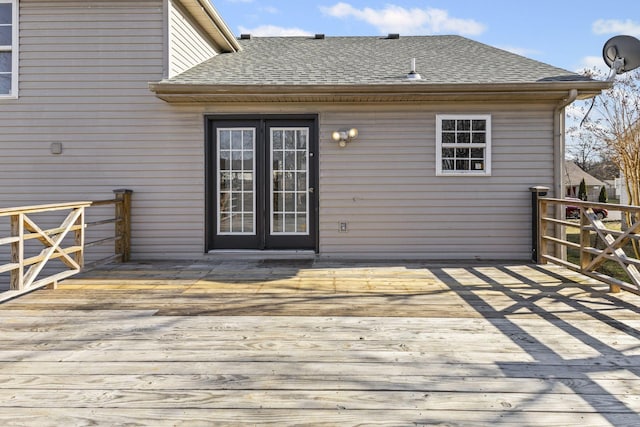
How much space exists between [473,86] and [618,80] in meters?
7.15

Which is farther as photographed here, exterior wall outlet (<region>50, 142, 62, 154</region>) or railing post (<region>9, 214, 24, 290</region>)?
exterior wall outlet (<region>50, 142, 62, 154</region>)

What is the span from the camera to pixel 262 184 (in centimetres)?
629

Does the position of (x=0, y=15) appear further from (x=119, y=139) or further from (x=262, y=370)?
(x=262, y=370)

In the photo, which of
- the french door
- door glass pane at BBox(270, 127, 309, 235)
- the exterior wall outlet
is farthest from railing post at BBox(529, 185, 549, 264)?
the exterior wall outlet

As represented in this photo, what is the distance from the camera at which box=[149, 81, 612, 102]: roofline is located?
562 centimetres

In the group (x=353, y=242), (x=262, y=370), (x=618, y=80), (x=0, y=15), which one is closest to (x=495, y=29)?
(x=618, y=80)

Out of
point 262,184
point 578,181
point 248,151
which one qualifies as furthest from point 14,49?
point 578,181

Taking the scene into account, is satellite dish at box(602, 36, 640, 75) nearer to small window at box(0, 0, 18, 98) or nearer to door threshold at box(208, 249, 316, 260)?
door threshold at box(208, 249, 316, 260)

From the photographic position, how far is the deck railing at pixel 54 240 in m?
4.05

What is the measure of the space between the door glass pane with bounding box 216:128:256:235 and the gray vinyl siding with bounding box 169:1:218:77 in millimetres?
1254

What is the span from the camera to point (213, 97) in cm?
582

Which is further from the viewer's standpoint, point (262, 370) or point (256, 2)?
point (256, 2)

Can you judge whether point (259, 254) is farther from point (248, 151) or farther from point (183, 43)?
point (183, 43)

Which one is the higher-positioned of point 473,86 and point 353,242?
point 473,86
